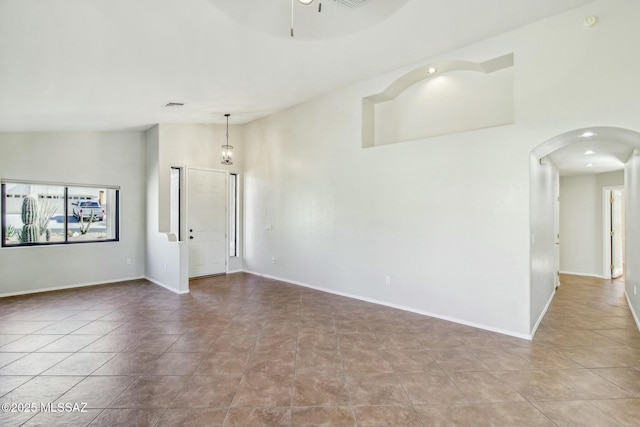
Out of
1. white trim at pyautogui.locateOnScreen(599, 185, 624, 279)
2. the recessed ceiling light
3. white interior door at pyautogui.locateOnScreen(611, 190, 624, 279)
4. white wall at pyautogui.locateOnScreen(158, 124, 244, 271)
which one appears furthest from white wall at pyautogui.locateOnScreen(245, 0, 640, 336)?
white interior door at pyautogui.locateOnScreen(611, 190, 624, 279)

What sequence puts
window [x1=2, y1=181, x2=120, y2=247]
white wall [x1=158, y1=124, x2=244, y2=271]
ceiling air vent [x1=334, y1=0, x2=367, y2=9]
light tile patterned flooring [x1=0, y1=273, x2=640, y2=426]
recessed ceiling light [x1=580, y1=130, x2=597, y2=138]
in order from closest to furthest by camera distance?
light tile patterned flooring [x1=0, y1=273, x2=640, y2=426] < ceiling air vent [x1=334, y1=0, x2=367, y2=9] < recessed ceiling light [x1=580, y1=130, x2=597, y2=138] < window [x1=2, y1=181, x2=120, y2=247] < white wall [x1=158, y1=124, x2=244, y2=271]

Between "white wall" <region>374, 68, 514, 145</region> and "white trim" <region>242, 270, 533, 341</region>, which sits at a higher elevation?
→ "white wall" <region>374, 68, 514, 145</region>

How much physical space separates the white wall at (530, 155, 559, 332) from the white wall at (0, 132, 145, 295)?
7049 millimetres

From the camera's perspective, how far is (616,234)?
6.79 metres

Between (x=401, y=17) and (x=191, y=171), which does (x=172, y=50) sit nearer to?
(x=401, y=17)

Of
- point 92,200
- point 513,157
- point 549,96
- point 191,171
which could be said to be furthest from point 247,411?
point 92,200

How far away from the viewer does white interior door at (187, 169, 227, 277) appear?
21.4 ft

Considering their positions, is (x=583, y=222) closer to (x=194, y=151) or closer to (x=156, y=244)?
(x=194, y=151)

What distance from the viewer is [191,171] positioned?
21.2ft

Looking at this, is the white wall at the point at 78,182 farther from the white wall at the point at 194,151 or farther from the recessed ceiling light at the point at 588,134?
Answer: the recessed ceiling light at the point at 588,134

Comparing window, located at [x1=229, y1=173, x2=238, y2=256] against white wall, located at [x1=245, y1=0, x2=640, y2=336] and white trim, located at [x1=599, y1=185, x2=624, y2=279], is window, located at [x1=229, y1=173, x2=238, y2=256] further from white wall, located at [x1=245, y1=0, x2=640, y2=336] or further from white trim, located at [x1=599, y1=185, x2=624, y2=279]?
white trim, located at [x1=599, y1=185, x2=624, y2=279]

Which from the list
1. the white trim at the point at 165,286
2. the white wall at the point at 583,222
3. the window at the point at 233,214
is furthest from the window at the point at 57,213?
the white wall at the point at 583,222

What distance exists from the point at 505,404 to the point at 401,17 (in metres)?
3.66

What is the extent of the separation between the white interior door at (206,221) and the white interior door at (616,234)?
872 centimetres
